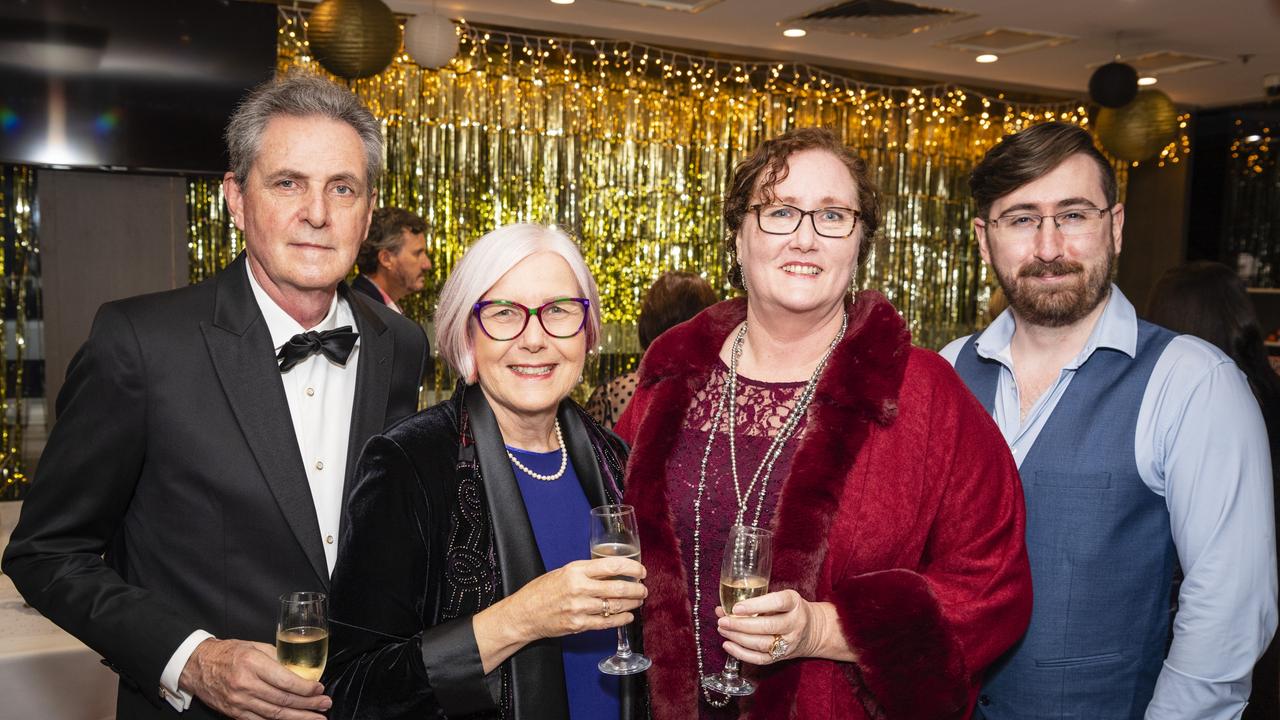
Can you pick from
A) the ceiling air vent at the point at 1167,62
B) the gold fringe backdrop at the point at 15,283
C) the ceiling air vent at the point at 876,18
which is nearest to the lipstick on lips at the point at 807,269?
the ceiling air vent at the point at 876,18

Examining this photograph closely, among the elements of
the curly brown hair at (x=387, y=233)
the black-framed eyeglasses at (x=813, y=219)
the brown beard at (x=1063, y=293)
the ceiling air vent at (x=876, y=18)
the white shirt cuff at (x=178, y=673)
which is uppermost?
the ceiling air vent at (x=876, y=18)

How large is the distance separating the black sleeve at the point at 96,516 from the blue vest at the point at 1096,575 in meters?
1.54

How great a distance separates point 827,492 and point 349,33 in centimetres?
366

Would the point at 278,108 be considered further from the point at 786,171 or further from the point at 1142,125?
the point at 1142,125

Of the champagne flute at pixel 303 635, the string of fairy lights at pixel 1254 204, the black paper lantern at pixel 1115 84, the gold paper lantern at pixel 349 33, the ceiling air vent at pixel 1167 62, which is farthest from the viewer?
the string of fairy lights at pixel 1254 204

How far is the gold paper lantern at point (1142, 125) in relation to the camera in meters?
6.18

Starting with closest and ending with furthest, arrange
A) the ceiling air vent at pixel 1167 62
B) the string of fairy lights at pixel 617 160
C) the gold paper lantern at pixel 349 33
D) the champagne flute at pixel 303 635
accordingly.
Result: 1. the champagne flute at pixel 303 635
2. the gold paper lantern at pixel 349 33
3. the string of fairy lights at pixel 617 160
4. the ceiling air vent at pixel 1167 62

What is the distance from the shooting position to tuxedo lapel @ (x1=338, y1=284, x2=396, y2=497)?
181 cm

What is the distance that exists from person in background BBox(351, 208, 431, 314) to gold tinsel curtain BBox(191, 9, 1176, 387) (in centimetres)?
118

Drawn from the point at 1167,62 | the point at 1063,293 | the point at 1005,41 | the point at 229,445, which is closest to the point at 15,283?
the point at 229,445

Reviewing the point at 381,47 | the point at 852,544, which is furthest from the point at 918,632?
the point at 381,47

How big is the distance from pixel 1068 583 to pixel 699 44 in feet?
18.1

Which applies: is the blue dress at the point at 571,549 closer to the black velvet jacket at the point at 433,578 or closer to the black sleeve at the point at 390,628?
the black velvet jacket at the point at 433,578

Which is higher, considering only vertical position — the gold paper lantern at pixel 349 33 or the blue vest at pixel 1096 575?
the gold paper lantern at pixel 349 33
